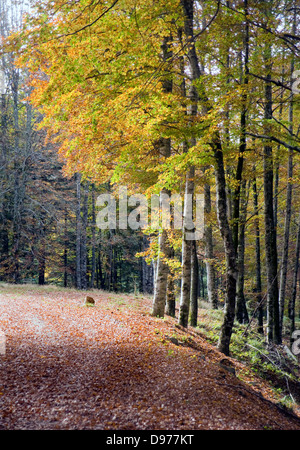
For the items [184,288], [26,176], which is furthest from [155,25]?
[26,176]

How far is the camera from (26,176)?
17.5 metres

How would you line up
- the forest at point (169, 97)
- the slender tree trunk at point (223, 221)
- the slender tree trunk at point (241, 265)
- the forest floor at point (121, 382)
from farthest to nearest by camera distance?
the slender tree trunk at point (241, 265), the slender tree trunk at point (223, 221), the forest at point (169, 97), the forest floor at point (121, 382)

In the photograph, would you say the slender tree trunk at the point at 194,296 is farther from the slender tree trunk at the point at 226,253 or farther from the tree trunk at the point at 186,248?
the slender tree trunk at the point at 226,253

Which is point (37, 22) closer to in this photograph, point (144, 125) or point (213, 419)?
point (144, 125)

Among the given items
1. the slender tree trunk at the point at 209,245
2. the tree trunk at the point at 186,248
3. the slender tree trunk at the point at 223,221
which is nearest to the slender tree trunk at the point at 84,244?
the slender tree trunk at the point at 209,245

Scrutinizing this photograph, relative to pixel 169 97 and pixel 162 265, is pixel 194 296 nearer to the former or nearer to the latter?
pixel 162 265

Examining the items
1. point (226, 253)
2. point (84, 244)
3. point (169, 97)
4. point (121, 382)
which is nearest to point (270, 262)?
point (226, 253)

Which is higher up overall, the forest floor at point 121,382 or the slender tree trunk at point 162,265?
the slender tree trunk at point 162,265

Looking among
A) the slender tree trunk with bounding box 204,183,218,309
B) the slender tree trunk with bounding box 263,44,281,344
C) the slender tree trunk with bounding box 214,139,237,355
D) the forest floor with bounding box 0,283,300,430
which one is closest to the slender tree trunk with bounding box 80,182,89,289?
the slender tree trunk with bounding box 204,183,218,309

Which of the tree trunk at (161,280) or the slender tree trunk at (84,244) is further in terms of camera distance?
the slender tree trunk at (84,244)
